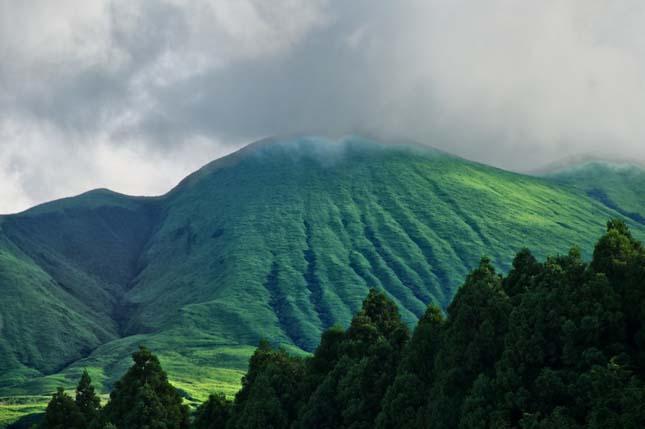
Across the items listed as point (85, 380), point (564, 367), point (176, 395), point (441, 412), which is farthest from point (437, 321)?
point (85, 380)

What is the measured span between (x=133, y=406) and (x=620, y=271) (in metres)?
34.2

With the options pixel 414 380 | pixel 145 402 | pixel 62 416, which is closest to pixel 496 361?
pixel 414 380

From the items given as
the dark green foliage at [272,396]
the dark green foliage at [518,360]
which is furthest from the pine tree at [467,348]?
the dark green foliage at [272,396]

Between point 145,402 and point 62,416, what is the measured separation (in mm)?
8265

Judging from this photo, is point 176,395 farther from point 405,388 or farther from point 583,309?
point 583,309

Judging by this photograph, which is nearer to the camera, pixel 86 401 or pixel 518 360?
pixel 518 360

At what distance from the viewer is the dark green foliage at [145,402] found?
54.6 metres

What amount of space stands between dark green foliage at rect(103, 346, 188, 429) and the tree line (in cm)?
210

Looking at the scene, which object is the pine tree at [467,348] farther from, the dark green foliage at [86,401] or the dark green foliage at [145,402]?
the dark green foliage at [86,401]

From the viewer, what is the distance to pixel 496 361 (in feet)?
117

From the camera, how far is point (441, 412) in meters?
36.4

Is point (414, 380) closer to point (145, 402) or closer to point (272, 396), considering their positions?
point (272, 396)

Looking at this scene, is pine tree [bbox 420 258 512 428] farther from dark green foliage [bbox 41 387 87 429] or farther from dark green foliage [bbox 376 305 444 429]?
dark green foliage [bbox 41 387 87 429]

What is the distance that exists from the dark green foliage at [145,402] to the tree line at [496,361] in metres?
2.10
